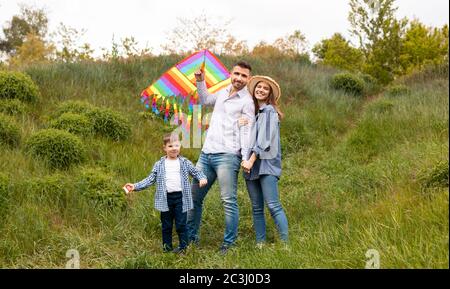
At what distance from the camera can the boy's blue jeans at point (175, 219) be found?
4.38 m

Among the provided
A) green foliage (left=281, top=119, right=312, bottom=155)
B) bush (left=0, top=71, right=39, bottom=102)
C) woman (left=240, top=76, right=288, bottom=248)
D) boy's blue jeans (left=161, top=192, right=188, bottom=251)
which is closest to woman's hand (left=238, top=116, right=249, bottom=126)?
woman (left=240, top=76, right=288, bottom=248)

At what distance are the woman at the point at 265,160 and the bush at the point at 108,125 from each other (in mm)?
3867

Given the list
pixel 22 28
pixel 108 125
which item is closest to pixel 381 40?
pixel 108 125

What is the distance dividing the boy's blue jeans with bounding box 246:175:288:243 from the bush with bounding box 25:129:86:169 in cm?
305

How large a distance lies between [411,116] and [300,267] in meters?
5.78

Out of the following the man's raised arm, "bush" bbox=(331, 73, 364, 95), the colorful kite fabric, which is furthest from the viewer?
"bush" bbox=(331, 73, 364, 95)

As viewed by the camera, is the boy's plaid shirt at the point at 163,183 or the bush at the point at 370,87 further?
the bush at the point at 370,87

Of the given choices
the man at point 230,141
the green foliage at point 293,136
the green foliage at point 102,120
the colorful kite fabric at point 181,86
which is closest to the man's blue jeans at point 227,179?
the man at point 230,141

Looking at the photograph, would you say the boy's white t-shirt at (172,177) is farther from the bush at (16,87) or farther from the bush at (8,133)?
the bush at (16,87)

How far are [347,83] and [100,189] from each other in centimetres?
922

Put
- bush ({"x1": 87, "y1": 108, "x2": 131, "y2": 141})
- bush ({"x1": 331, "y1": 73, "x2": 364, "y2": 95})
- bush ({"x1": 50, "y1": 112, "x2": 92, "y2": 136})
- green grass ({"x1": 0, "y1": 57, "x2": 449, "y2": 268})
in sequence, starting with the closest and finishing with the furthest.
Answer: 1. green grass ({"x1": 0, "y1": 57, "x2": 449, "y2": 268})
2. bush ({"x1": 50, "y1": 112, "x2": 92, "y2": 136})
3. bush ({"x1": 87, "y1": 108, "x2": 131, "y2": 141})
4. bush ({"x1": 331, "y1": 73, "x2": 364, "y2": 95})

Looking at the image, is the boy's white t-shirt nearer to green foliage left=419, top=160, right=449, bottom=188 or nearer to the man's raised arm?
the man's raised arm

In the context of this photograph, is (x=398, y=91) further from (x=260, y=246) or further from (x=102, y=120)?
(x=260, y=246)

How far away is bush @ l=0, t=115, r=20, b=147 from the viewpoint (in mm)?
6832
